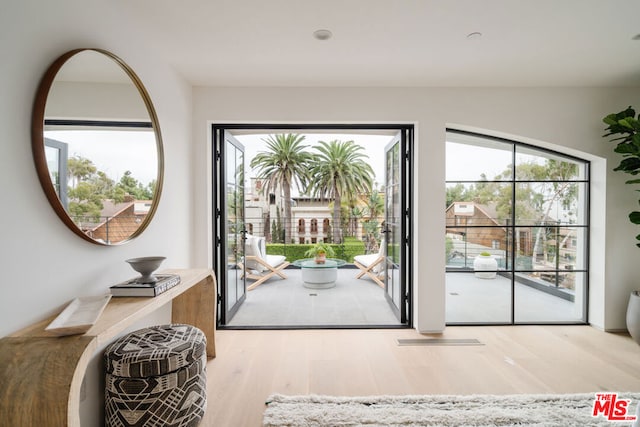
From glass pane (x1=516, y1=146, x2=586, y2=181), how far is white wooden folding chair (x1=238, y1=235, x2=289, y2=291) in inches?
149

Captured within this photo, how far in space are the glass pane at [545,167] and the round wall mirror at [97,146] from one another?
352 centimetres

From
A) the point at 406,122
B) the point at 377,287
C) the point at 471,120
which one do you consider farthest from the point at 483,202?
the point at 377,287

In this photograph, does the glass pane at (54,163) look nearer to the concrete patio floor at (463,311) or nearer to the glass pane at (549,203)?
the concrete patio floor at (463,311)

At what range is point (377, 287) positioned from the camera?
516cm

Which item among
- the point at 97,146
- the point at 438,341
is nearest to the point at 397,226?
the point at 438,341

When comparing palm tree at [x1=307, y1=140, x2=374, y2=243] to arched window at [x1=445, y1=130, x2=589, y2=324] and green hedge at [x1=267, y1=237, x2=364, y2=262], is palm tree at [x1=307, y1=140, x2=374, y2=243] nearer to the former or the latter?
green hedge at [x1=267, y1=237, x2=364, y2=262]

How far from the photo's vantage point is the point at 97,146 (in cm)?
168

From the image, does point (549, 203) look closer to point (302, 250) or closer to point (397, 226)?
point (397, 226)

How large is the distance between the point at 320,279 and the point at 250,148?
5.08 metres

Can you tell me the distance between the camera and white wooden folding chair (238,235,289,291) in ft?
16.9

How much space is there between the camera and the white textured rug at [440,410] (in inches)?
71.5

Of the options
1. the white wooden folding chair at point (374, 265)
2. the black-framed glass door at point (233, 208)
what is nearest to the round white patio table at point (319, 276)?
the white wooden folding chair at point (374, 265)

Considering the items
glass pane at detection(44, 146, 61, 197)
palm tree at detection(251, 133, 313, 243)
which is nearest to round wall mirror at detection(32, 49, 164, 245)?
glass pane at detection(44, 146, 61, 197)

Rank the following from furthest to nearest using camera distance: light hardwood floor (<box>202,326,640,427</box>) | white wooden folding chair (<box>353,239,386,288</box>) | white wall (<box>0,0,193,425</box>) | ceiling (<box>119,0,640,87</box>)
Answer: white wooden folding chair (<box>353,239,386,288</box>), light hardwood floor (<box>202,326,640,427</box>), ceiling (<box>119,0,640,87</box>), white wall (<box>0,0,193,425</box>)
